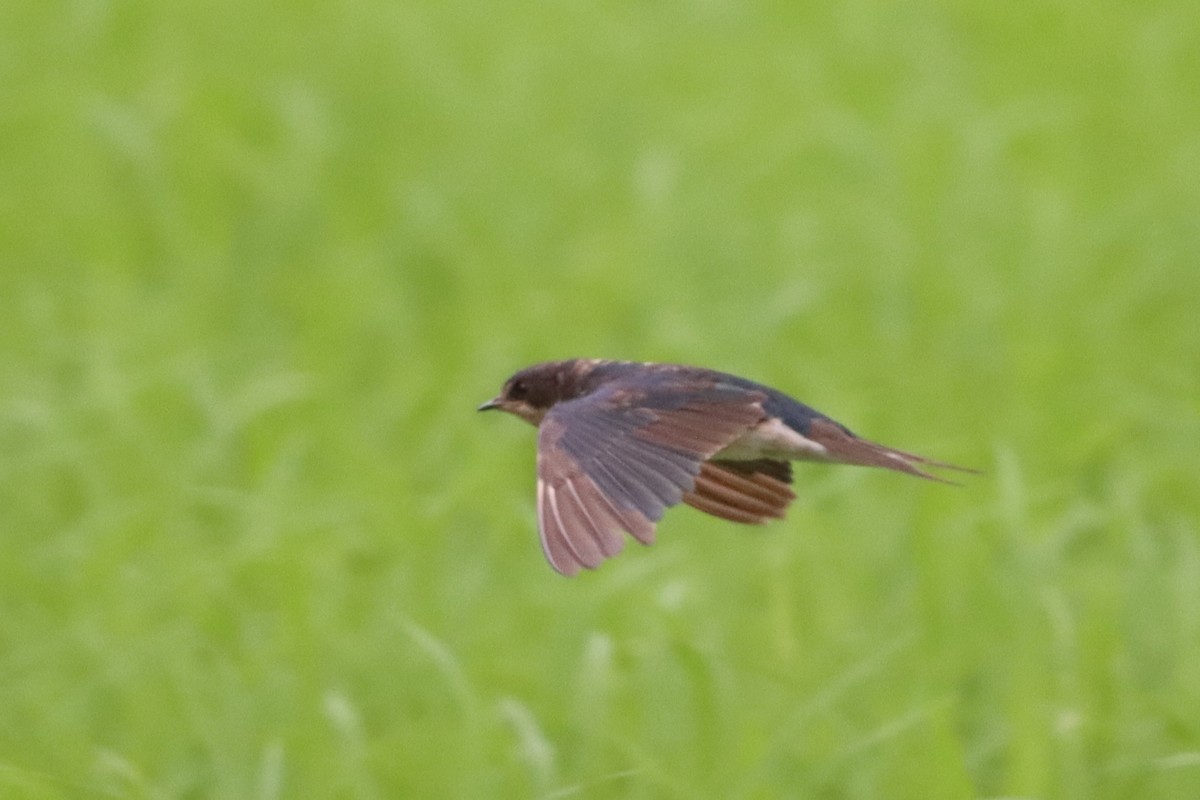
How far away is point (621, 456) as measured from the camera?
3.43 metres

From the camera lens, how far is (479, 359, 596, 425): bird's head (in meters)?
4.09

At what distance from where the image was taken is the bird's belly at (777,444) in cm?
380

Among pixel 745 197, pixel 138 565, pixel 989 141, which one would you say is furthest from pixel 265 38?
pixel 138 565

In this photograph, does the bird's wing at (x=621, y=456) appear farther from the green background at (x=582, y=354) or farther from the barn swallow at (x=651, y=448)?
the green background at (x=582, y=354)

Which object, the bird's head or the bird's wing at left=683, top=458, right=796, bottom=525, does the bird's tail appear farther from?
the bird's head

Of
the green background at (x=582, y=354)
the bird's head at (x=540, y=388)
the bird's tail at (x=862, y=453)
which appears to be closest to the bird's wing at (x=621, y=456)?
the bird's tail at (x=862, y=453)

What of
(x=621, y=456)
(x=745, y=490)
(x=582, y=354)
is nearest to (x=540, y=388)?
(x=745, y=490)

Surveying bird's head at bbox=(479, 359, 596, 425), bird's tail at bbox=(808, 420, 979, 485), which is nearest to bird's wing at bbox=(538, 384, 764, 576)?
bird's tail at bbox=(808, 420, 979, 485)

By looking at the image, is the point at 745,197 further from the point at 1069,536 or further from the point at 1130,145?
the point at 1069,536

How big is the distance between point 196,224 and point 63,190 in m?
0.38

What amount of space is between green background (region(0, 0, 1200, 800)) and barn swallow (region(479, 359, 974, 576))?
31cm

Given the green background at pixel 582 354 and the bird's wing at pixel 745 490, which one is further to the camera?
the green background at pixel 582 354

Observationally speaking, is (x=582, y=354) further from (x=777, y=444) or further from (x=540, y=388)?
(x=777, y=444)

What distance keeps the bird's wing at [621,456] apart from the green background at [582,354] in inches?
18.3
